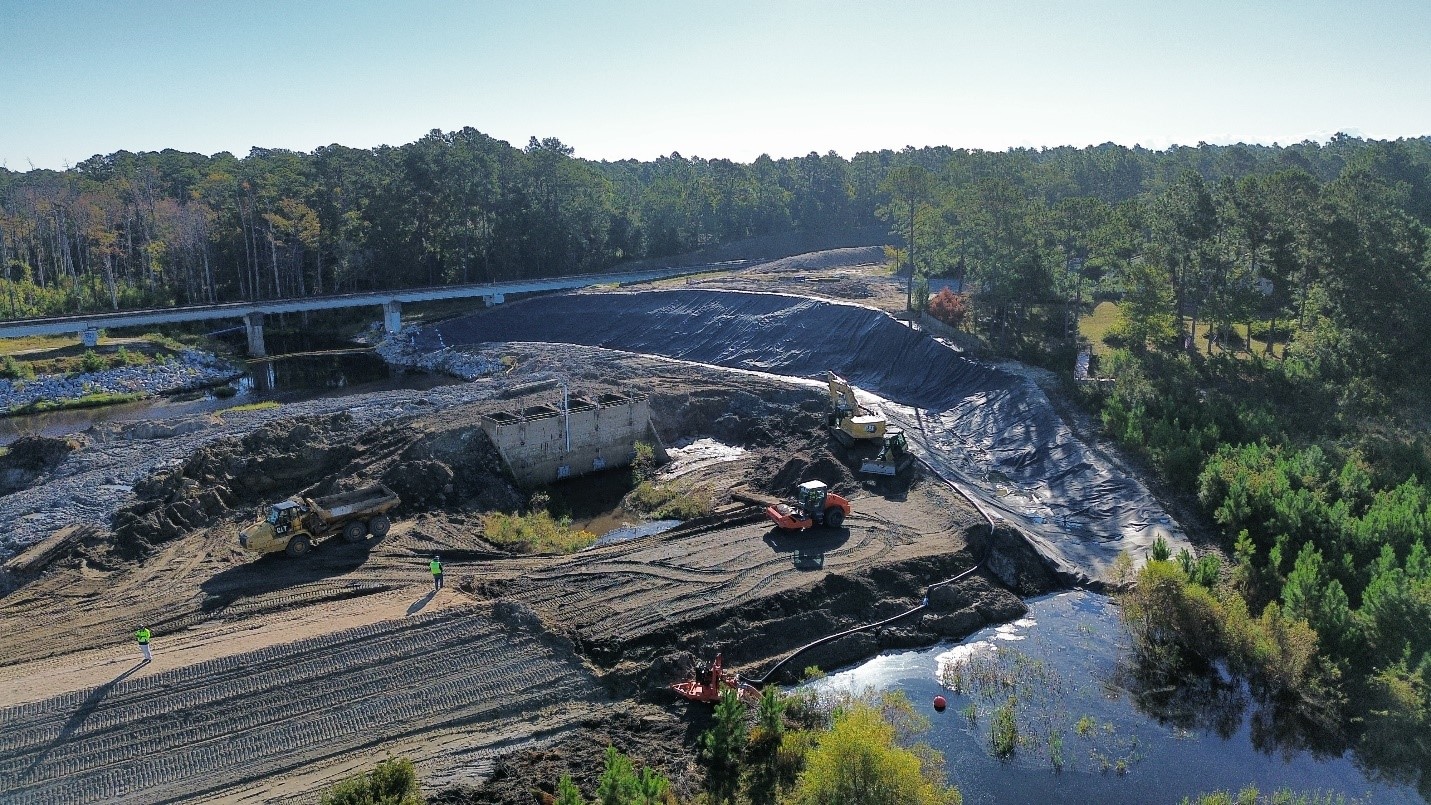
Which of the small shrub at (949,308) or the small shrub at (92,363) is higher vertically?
the small shrub at (949,308)

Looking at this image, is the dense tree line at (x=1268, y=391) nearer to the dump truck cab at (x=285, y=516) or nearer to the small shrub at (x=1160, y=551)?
the small shrub at (x=1160, y=551)

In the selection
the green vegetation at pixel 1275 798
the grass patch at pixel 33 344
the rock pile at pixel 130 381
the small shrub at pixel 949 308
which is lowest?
the green vegetation at pixel 1275 798

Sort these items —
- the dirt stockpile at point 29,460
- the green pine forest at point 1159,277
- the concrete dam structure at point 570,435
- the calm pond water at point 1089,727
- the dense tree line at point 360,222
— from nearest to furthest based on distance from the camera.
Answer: the calm pond water at point 1089,727, the green pine forest at point 1159,277, the dirt stockpile at point 29,460, the concrete dam structure at point 570,435, the dense tree line at point 360,222

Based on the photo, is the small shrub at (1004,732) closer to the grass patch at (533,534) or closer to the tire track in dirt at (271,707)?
the tire track in dirt at (271,707)

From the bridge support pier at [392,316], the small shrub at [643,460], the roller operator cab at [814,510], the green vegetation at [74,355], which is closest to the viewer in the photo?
the roller operator cab at [814,510]

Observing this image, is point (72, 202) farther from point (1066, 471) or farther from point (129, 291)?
point (1066, 471)

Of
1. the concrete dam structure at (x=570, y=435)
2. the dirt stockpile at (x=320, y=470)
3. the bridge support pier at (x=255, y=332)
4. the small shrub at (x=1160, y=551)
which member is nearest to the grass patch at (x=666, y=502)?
the concrete dam structure at (x=570, y=435)

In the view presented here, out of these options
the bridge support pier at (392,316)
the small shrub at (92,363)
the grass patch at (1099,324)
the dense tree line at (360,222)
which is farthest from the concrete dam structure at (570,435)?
the bridge support pier at (392,316)

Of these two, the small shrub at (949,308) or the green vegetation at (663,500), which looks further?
the small shrub at (949,308)
